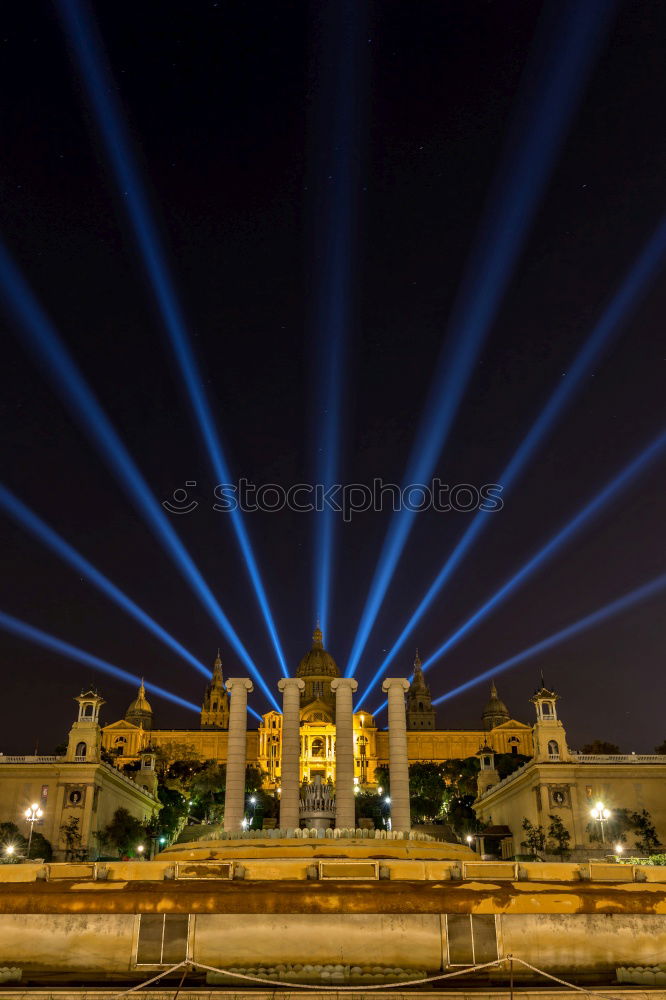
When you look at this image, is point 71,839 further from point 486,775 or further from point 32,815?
point 486,775

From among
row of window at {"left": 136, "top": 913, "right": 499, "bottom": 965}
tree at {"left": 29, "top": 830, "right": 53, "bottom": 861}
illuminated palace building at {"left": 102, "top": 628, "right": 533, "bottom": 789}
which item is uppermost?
illuminated palace building at {"left": 102, "top": 628, "right": 533, "bottom": 789}

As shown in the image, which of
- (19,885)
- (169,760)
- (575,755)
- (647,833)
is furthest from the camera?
(169,760)

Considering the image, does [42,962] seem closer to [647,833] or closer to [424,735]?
[647,833]

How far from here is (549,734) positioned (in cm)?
8100

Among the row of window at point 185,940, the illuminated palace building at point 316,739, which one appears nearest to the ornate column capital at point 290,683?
the row of window at point 185,940

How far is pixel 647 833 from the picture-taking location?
7425cm

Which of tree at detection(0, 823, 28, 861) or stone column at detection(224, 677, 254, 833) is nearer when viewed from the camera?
stone column at detection(224, 677, 254, 833)

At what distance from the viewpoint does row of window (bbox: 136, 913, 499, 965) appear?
16562mm

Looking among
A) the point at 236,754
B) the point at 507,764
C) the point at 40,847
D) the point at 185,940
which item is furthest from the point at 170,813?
the point at 185,940

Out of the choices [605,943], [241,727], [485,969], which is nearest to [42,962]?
[485,969]

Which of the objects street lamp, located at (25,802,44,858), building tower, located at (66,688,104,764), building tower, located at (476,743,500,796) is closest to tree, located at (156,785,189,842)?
building tower, located at (66,688,104,764)

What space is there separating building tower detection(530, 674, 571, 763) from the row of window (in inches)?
2610

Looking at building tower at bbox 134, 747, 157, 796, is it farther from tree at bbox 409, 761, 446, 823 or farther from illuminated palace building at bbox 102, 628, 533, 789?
illuminated palace building at bbox 102, 628, 533, 789

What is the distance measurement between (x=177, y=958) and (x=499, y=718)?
623ft
